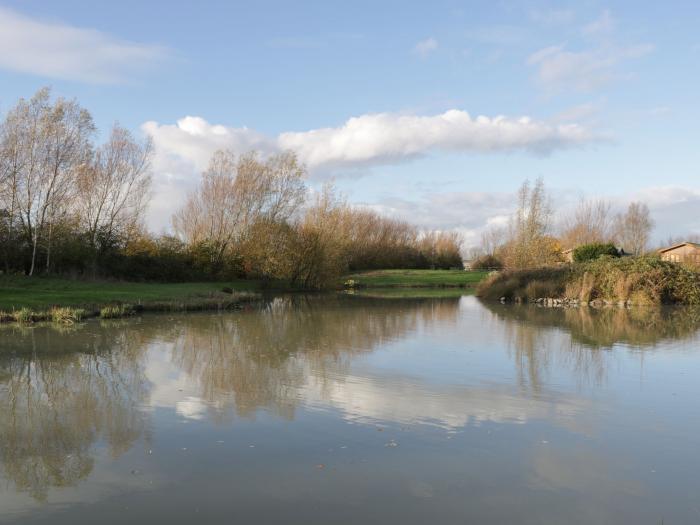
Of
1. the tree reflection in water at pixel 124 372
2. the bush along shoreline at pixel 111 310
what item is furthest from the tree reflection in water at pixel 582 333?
the bush along shoreline at pixel 111 310

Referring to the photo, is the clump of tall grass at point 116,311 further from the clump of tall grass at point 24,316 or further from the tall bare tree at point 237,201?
the tall bare tree at point 237,201

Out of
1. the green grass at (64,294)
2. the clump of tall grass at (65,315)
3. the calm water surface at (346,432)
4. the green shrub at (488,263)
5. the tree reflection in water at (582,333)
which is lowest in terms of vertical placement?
the calm water surface at (346,432)

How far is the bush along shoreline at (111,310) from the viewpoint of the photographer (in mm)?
17328

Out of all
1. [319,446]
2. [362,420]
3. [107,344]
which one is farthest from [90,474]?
[107,344]

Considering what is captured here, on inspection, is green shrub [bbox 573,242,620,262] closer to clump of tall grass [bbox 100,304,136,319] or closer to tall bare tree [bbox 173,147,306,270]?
tall bare tree [bbox 173,147,306,270]

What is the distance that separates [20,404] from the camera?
7.99 metres

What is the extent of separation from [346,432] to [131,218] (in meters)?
32.5

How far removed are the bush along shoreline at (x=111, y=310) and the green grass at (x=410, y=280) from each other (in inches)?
946

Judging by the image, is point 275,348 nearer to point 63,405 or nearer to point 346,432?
point 63,405

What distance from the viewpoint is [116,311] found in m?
19.4

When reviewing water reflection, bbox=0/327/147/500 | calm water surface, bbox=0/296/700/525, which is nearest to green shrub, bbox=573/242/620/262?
calm water surface, bbox=0/296/700/525

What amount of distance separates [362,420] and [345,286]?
38.6m

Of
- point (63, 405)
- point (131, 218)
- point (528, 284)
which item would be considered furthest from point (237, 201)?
point (63, 405)

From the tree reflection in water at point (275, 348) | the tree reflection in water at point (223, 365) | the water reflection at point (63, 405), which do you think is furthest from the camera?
the tree reflection in water at point (275, 348)
